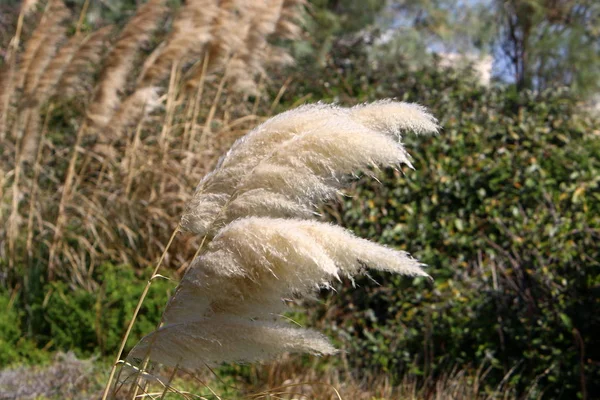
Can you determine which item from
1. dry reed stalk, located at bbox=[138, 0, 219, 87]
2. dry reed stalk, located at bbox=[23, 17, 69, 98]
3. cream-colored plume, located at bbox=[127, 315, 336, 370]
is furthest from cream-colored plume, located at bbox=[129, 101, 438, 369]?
dry reed stalk, located at bbox=[23, 17, 69, 98]

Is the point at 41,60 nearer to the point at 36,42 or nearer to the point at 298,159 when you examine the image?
the point at 36,42

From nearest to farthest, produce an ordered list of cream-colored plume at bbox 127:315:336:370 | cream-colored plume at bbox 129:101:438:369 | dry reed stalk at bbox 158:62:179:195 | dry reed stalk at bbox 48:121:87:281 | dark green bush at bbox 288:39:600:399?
1. cream-colored plume at bbox 129:101:438:369
2. cream-colored plume at bbox 127:315:336:370
3. dark green bush at bbox 288:39:600:399
4. dry reed stalk at bbox 48:121:87:281
5. dry reed stalk at bbox 158:62:179:195

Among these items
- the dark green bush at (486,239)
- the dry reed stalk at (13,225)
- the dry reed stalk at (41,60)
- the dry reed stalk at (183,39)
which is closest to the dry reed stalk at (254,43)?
the dry reed stalk at (183,39)

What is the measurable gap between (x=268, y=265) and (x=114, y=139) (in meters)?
5.22

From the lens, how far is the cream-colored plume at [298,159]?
2.11 meters

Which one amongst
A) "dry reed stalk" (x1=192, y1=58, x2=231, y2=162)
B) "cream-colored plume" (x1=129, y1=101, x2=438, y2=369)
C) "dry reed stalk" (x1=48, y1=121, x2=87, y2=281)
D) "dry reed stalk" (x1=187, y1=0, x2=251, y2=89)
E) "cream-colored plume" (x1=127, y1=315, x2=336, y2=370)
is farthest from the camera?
"dry reed stalk" (x1=187, y1=0, x2=251, y2=89)

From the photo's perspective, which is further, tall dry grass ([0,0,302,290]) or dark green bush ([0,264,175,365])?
tall dry grass ([0,0,302,290])

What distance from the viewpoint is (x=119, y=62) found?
22.4 feet

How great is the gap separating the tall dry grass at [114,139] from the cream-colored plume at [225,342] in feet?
11.9

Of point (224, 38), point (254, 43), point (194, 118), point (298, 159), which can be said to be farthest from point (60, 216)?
point (298, 159)

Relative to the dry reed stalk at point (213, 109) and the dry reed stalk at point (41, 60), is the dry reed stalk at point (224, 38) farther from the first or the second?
the dry reed stalk at point (41, 60)

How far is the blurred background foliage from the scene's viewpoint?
503 centimetres

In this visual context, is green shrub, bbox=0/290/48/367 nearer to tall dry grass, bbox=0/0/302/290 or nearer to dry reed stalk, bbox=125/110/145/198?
tall dry grass, bbox=0/0/302/290

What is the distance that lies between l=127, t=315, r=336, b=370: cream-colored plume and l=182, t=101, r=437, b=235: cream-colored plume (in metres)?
0.31
